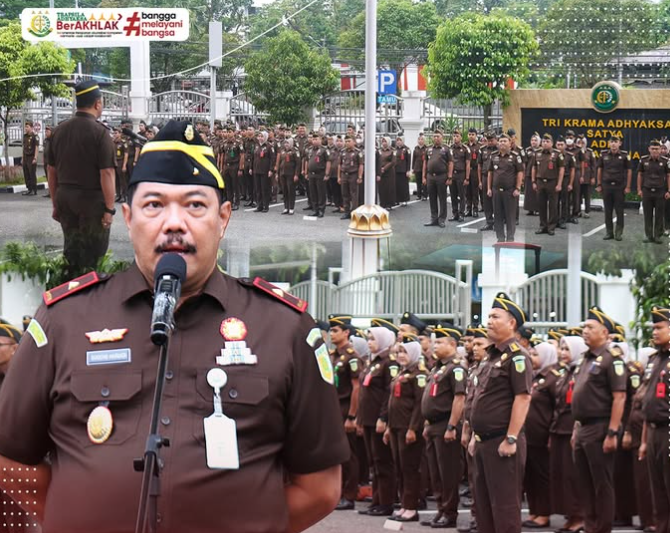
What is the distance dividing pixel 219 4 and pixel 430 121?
510cm

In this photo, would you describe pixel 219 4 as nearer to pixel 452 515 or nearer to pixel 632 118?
pixel 632 118

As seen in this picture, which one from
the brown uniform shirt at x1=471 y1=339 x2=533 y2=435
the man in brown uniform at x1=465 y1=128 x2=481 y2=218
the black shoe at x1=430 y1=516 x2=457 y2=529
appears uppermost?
the man in brown uniform at x1=465 y1=128 x2=481 y2=218

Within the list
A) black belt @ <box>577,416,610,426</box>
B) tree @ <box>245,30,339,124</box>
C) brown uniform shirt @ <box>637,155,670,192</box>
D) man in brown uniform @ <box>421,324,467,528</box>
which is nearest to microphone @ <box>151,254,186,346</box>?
black belt @ <box>577,416,610,426</box>

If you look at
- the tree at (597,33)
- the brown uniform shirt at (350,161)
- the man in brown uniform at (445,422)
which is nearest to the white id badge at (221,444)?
the man in brown uniform at (445,422)

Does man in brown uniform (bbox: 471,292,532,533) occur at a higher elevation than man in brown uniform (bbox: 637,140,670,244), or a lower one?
lower

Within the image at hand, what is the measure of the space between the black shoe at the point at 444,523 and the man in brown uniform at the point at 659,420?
120 cm

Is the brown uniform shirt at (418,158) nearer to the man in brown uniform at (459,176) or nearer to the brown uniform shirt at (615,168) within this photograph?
the man in brown uniform at (459,176)

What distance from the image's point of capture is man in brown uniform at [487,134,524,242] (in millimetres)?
12847

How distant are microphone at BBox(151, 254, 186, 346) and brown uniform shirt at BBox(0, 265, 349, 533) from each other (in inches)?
6.8

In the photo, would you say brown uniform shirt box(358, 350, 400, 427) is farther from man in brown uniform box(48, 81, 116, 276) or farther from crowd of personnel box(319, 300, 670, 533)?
man in brown uniform box(48, 81, 116, 276)

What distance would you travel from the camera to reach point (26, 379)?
1.83 metres

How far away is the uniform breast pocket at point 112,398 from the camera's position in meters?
1.77

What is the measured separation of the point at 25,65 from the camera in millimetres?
8711

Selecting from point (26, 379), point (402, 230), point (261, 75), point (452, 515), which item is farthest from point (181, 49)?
point (26, 379)
